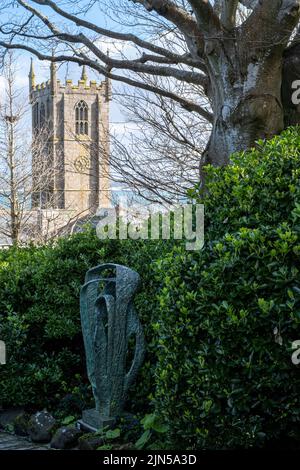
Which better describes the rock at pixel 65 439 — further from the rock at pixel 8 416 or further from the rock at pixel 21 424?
the rock at pixel 8 416

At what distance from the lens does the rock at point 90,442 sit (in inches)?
160

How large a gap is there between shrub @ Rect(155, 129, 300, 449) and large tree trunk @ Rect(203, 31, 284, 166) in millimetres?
2948

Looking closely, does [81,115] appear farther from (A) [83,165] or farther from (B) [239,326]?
(B) [239,326]

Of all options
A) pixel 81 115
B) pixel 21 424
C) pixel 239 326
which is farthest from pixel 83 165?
pixel 81 115

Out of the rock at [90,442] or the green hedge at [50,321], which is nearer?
the rock at [90,442]

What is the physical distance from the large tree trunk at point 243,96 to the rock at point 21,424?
3468 millimetres

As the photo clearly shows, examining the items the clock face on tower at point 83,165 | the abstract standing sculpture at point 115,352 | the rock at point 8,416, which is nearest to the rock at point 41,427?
the abstract standing sculpture at point 115,352

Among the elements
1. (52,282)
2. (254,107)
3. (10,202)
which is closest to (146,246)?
(52,282)

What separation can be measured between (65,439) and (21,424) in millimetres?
672

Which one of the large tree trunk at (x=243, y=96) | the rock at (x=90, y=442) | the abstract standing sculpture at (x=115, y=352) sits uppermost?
the large tree trunk at (x=243, y=96)

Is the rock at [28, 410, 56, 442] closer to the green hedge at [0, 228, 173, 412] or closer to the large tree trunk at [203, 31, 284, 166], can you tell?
the green hedge at [0, 228, 173, 412]

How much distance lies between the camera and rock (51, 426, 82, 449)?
4297 millimetres

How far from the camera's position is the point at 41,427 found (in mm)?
4566
